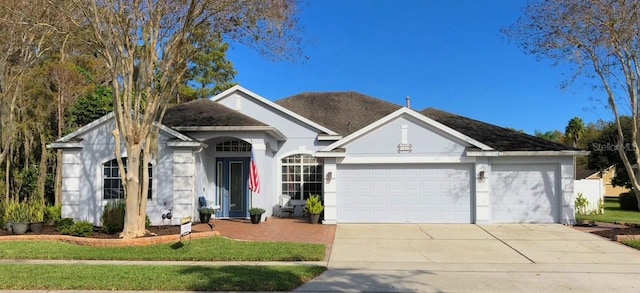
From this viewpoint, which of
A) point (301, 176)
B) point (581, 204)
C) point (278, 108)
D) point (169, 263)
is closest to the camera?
point (169, 263)

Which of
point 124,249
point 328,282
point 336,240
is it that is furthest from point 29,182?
point 328,282

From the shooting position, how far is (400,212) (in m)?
16.1

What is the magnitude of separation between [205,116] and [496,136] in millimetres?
11072

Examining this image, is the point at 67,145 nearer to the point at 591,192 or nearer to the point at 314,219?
the point at 314,219

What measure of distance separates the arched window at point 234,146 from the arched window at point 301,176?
1.81 metres

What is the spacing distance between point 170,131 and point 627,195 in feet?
88.7

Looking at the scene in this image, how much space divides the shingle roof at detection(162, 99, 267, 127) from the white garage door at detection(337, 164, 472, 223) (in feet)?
13.5

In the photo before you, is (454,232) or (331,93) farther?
→ (331,93)

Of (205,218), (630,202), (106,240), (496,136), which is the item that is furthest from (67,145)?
(630,202)

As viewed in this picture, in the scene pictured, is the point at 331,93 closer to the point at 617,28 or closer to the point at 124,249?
the point at 617,28

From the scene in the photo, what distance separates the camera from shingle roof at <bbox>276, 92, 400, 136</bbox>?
70.4ft

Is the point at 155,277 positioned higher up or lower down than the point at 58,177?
lower down

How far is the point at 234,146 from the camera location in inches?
716

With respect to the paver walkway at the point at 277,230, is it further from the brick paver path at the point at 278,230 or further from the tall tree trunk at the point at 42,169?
the tall tree trunk at the point at 42,169
